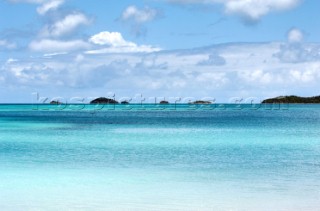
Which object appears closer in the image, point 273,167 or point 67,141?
point 273,167

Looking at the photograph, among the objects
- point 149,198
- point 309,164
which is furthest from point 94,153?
point 149,198

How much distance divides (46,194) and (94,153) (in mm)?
10376

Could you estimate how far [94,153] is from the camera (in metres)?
24.8

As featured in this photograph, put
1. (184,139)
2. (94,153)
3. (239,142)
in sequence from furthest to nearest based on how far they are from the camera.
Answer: (184,139) < (239,142) < (94,153)

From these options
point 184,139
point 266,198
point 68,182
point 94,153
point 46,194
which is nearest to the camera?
point 266,198

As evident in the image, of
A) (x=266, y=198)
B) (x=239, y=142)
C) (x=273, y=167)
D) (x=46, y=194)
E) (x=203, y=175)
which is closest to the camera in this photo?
(x=266, y=198)

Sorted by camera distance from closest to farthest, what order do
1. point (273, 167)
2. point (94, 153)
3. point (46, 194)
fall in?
point (46, 194) → point (273, 167) → point (94, 153)

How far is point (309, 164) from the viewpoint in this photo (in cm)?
2030

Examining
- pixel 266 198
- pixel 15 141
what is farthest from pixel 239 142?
pixel 266 198

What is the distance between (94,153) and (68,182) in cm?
835

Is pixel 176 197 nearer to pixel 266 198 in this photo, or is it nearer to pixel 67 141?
pixel 266 198

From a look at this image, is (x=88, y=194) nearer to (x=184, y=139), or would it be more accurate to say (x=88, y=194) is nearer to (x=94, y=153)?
(x=94, y=153)

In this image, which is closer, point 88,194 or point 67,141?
point 88,194

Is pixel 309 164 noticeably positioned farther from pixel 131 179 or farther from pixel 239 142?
pixel 239 142
